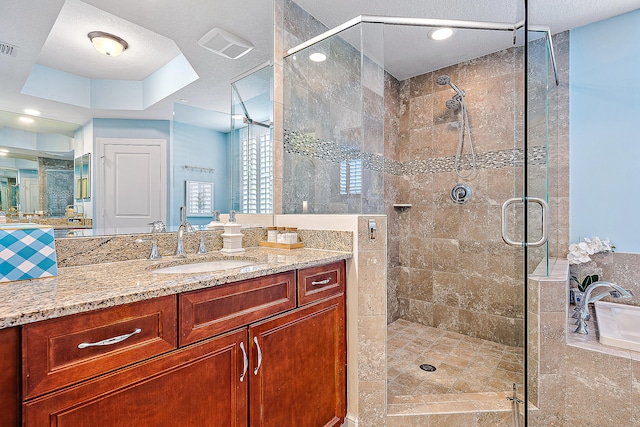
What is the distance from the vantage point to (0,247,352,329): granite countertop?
717mm

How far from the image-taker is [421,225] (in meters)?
3.04

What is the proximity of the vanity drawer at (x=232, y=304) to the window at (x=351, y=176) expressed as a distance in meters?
0.96

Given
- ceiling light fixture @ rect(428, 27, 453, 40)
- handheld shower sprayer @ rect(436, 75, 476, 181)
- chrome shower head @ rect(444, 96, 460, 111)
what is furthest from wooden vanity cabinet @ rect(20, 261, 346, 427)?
chrome shower head @ rect(444, 96, 460, 111)

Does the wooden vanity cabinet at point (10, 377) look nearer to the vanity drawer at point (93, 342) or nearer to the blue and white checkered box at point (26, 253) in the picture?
the vanity drawer at point (93, 342)

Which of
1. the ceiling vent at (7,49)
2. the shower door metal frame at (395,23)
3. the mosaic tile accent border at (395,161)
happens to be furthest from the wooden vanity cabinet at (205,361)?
the shower door metal frame at (395,23)

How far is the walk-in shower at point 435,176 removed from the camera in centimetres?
173

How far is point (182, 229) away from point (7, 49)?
92 cm

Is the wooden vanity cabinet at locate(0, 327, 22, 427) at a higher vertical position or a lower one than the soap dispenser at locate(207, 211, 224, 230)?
lower

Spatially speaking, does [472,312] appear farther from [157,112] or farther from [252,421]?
[157,112]

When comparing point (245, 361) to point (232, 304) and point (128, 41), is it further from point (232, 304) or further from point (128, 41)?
point (128, 41)

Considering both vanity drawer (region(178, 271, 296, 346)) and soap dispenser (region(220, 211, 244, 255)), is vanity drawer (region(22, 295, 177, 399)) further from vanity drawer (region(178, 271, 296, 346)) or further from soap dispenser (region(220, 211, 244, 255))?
soap dispenser (region(220, 211, 244, 255))

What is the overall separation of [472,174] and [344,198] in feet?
4.68

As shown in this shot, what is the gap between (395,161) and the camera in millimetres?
3131

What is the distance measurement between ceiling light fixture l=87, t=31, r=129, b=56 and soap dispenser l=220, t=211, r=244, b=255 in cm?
94
